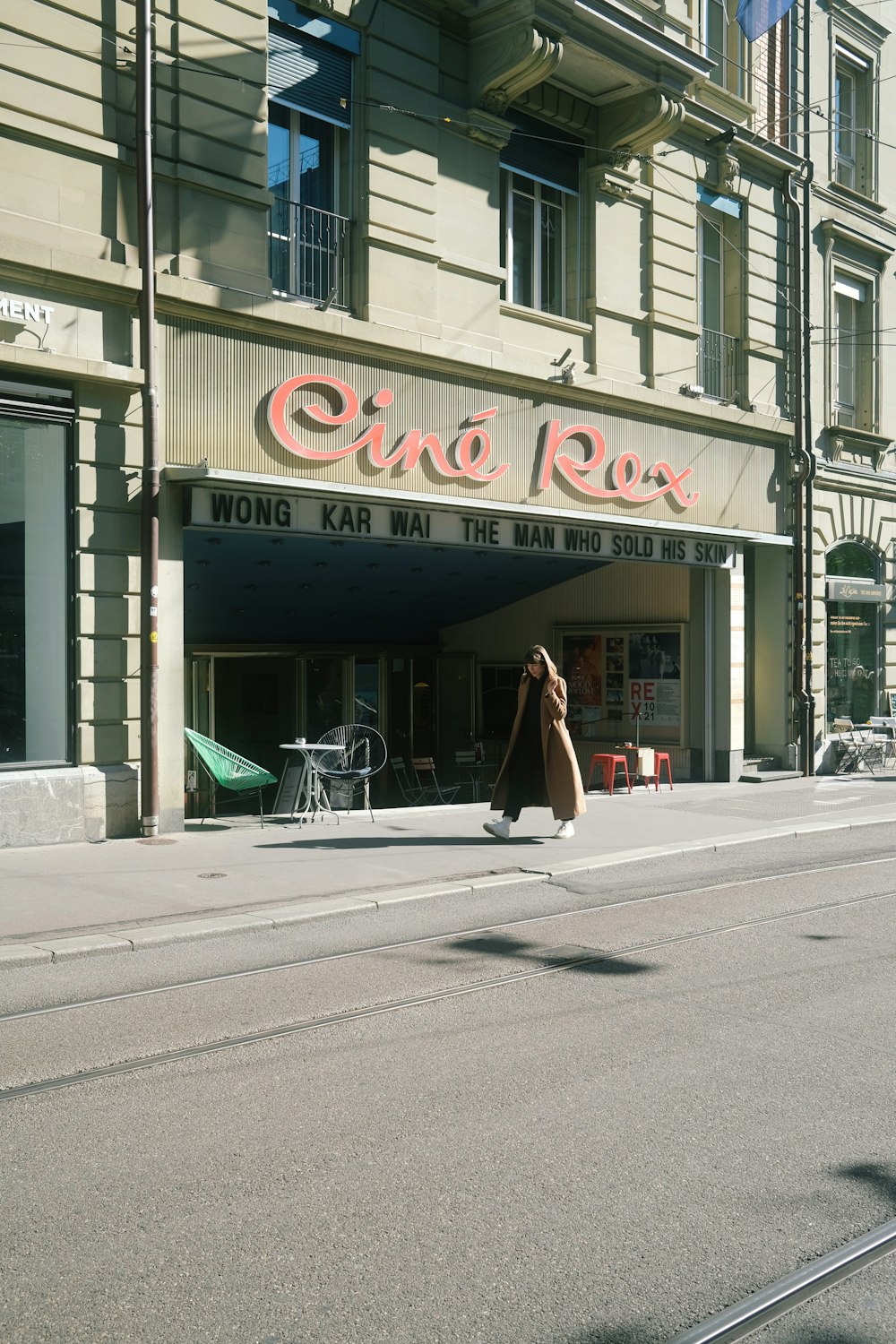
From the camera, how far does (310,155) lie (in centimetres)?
1434

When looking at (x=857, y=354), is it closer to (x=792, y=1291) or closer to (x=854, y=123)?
(x=854, y=123)

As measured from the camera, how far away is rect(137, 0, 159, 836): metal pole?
11844 millimetres

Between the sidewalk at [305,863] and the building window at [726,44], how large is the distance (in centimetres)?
1123

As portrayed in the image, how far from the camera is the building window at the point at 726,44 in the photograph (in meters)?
19.5

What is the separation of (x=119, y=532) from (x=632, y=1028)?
7748 mm

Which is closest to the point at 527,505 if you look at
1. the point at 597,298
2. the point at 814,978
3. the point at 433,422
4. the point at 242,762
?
the point at 433,422

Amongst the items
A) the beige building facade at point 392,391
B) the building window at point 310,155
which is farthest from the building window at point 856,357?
the building window at point 310,155

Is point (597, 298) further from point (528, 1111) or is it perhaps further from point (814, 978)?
point (528, 1111)

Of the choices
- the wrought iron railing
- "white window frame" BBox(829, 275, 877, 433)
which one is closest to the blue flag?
the wrought iron railing

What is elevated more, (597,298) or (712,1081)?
(597,298)

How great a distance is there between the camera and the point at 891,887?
34.2 ft

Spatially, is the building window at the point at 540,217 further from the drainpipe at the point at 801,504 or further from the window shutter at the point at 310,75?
the drainpipe at the point at 801,504

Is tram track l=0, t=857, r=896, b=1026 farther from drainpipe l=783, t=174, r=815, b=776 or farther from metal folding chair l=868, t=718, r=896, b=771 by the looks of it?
metal folding chair l=868, t=718, r=896, b=771

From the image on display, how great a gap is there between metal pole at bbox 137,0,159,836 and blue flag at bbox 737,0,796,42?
8381 millimetres
